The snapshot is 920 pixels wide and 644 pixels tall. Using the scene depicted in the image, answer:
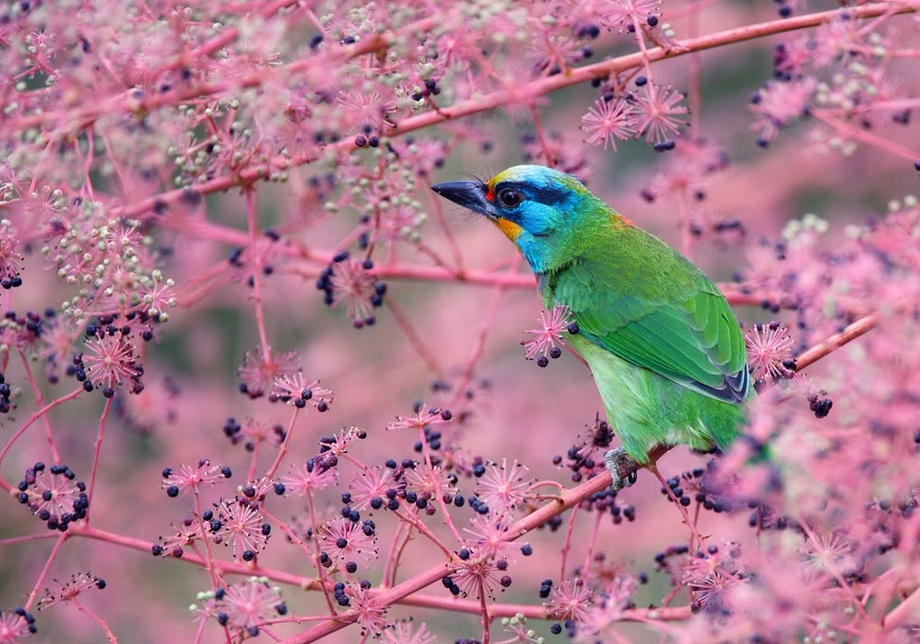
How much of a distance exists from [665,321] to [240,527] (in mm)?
1980

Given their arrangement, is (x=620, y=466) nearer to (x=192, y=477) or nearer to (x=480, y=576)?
(x=480, y=576)

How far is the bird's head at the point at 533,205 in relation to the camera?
4.46 metres

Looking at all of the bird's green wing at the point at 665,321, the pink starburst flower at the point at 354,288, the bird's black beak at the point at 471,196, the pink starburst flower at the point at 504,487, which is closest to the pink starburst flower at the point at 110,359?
the pink starburst flower at the point at 354,288

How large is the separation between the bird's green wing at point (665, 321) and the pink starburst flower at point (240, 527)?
172 centimetres

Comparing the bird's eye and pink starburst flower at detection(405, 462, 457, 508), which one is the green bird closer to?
the bird's eye

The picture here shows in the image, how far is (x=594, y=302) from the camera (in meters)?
4.32

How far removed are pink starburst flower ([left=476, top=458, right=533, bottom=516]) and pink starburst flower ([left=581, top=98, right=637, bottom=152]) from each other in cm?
113

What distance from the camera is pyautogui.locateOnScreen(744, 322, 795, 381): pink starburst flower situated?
11.3 feet

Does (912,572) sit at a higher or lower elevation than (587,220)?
higher

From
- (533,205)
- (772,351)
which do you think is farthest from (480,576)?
(533,205)

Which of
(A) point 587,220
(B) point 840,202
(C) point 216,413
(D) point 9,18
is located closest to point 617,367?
(A) point 587,220

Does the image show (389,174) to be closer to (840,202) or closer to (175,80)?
(175,80)

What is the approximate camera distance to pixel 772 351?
3504 mm

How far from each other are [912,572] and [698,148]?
248 centimetres
